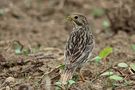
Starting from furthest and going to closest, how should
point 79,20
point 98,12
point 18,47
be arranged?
1. point 98,12
2. point 18,47
3. point 79,20

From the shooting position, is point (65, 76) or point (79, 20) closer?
point (65, 76)

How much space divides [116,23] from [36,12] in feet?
8.89

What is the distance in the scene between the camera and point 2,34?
12.4 metres

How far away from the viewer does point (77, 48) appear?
8.25 meters

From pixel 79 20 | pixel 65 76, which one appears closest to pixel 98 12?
pixel 79 20

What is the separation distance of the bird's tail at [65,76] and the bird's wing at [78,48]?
115 millimetres

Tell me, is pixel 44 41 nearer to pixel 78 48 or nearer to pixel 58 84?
pixel 78 48

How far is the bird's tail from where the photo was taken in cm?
755

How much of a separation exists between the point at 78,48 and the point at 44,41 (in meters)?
3.63

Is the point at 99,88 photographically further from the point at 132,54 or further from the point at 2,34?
the point at 2,34

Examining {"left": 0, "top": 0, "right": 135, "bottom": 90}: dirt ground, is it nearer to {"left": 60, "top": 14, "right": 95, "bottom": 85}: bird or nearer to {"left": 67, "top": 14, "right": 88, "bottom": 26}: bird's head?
{"left": 60, "top": 14, "right": 95, "bottom": 85}: bird

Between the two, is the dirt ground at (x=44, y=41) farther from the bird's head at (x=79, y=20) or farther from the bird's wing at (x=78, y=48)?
the bird's head at (x=79, y=20)

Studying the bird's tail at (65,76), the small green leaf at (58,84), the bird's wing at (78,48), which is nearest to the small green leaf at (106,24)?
the bird's wing at (78,48)

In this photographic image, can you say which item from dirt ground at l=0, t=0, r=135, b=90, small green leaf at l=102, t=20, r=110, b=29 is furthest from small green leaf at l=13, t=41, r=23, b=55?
small green leaf at l=102, t=20, r=110, b=29
